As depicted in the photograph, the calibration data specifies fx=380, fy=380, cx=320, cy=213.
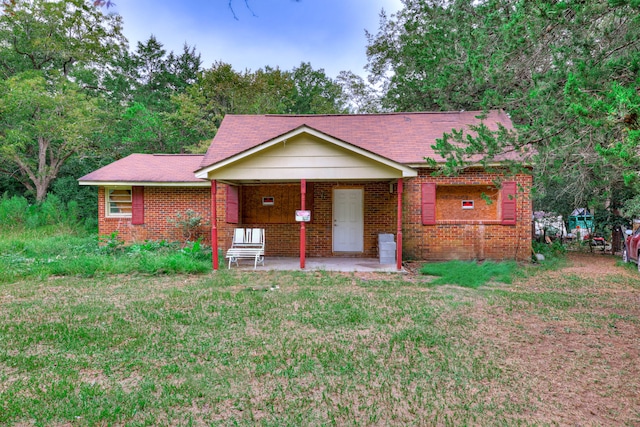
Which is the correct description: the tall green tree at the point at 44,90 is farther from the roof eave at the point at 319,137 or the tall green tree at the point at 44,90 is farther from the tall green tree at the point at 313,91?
the tall green tree at the point at 313,91

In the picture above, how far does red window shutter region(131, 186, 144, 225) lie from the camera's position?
11.8 meters

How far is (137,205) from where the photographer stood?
11.9 meters

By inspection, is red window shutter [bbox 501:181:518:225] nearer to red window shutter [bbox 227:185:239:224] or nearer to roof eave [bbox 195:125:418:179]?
roof eave [bbox 195:125:418:179]

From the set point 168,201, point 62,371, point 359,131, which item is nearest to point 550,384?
point 62,371

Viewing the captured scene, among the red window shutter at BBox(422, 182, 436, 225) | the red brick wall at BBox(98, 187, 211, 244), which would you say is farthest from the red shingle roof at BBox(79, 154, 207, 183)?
the red window shutter at BBox(422, 182, 436, 225)

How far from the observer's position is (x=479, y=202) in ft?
36.3

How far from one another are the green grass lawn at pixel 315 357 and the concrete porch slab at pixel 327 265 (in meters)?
2.34

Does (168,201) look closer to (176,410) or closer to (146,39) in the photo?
(176,410)

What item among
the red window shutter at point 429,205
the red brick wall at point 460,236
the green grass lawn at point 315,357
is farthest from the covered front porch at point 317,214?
the green grass lawn at point 315,357

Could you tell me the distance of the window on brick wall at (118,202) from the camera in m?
12.2

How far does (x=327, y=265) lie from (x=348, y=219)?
7.33 ft

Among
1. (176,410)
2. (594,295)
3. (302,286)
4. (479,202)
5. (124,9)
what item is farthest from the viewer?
(479,202)

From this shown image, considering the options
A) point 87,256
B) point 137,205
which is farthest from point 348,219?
point 87,256

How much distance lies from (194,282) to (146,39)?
87.0 ft
